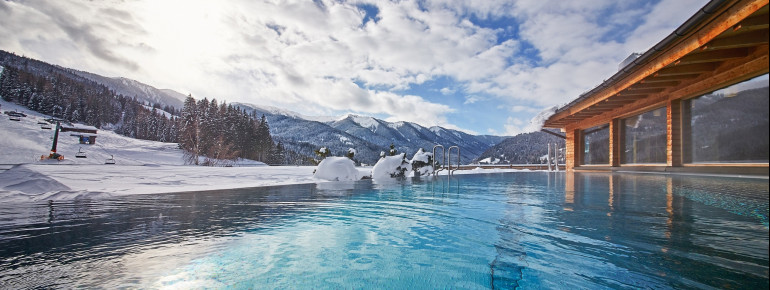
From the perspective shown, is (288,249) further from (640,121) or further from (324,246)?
(640,121)

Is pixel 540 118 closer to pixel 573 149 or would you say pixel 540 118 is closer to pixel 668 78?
pixel 573 149

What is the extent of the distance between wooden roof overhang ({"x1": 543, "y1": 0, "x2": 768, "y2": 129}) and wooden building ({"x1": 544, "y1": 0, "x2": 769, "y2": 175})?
12mm

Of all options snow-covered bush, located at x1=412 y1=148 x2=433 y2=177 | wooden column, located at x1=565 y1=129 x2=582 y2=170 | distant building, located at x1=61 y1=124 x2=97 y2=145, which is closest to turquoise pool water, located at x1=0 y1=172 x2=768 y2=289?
snow-covered bush, located at x1=412 y1=148 x2=433 y2=177

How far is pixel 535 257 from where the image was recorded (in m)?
2.27

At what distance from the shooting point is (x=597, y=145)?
15172 millimetres

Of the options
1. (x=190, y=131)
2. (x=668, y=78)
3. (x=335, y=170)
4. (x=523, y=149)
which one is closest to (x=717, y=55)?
(x=668, y=78)

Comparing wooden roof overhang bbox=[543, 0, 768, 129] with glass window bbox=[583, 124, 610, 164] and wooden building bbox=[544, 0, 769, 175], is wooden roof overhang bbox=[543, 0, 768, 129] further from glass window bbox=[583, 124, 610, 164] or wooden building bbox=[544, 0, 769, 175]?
glass window bbox=[583, 124, 610, 164]

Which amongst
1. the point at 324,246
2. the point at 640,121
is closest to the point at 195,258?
the point at 324,246

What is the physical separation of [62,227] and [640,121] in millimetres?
16438

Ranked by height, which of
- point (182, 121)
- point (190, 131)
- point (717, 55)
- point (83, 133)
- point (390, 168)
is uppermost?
point (182, 121)

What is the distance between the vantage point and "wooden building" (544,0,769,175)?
486 cm

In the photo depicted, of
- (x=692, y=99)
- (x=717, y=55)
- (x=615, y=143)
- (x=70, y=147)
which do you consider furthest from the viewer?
(x=70, y=147)

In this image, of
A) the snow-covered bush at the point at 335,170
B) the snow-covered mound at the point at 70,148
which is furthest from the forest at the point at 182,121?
the snow-covered bush at the point at 335,170

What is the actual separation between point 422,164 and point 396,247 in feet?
41.3
